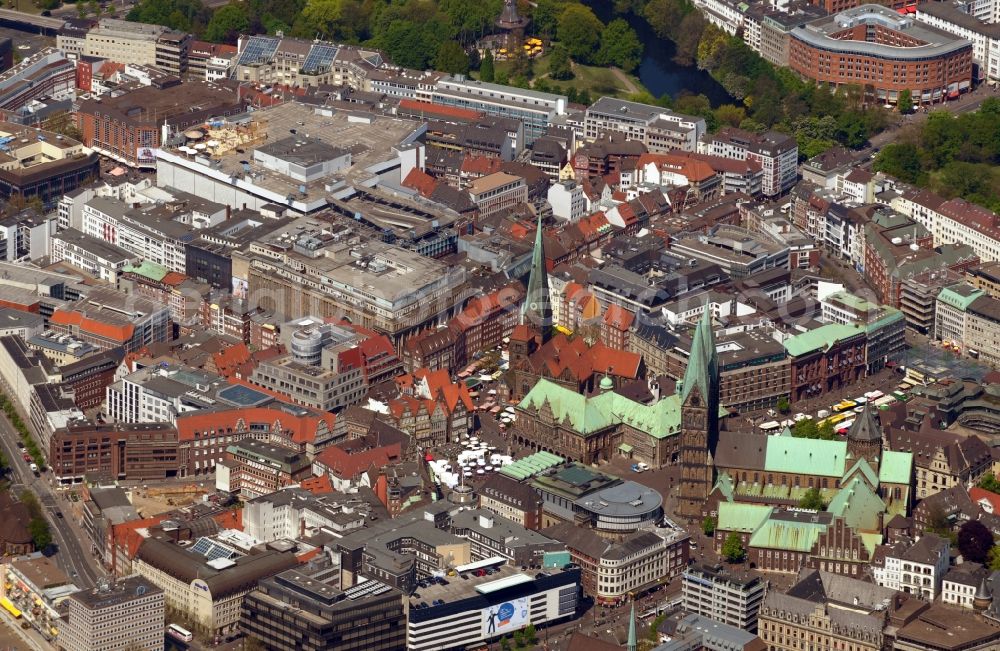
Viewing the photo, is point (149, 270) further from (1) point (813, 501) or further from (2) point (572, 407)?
(1) point (813, 501)

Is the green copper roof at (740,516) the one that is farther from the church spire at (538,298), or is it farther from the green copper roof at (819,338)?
the church spire at (538,298)

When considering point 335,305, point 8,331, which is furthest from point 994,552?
point 8,331

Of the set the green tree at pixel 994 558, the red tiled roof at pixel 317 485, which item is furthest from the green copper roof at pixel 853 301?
the red tiled roof at pixel 317 485

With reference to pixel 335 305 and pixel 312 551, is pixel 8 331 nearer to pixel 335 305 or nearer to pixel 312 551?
pixel 335 305

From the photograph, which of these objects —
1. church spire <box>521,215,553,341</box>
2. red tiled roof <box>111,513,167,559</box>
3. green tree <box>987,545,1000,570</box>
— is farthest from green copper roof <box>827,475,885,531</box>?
red tiled roof <box>111,513,167,559</box>

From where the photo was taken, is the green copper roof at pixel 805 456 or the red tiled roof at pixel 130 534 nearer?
the red tiled roof at pixel 130 534

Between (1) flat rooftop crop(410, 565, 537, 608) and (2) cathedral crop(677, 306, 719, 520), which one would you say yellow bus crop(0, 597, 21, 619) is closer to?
(1) flat rooftop crop(410, 565, 537, 608)
